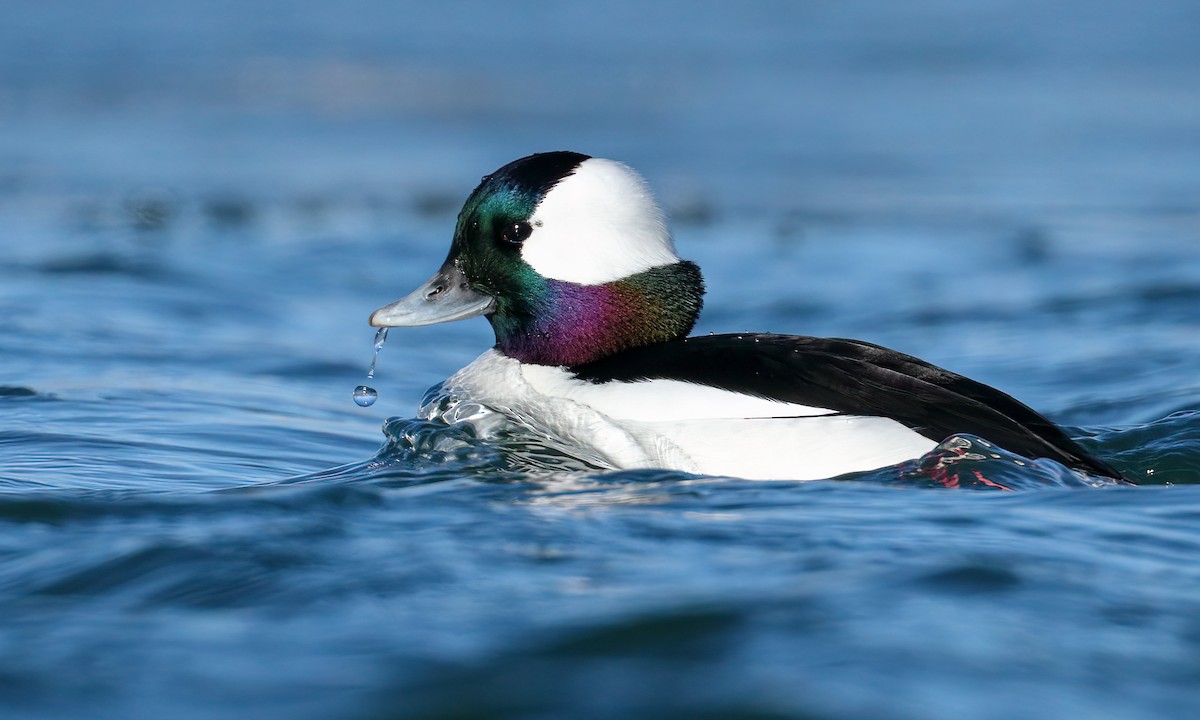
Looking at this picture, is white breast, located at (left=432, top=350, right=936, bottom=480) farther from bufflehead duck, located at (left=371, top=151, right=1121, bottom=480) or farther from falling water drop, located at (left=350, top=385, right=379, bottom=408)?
falling water drop, located at (left=350, top=385, right=379, bottom=408)

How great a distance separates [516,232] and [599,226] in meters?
0.28

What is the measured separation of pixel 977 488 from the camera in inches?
162

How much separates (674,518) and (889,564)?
58cm

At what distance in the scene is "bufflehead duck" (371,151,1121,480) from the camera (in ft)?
13.9

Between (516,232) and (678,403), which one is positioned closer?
(678,403)

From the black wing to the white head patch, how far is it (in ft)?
1.20

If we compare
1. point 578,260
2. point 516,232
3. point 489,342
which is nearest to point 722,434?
point 578,260

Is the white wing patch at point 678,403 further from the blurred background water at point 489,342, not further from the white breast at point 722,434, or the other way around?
the blurred background water at point 489,342

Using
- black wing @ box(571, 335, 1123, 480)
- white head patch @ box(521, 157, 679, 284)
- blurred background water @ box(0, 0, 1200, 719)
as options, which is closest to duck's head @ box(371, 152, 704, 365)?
white head patch @ box(521, 157, 679, 284)

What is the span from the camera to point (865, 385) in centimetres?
431

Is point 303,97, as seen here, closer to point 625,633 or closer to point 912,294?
point 912,294

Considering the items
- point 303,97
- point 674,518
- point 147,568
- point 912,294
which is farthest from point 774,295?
point 303,97

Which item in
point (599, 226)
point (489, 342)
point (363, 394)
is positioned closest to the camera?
point (599, 226)

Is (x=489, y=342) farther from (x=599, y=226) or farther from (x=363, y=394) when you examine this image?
(x=599, y=226)
